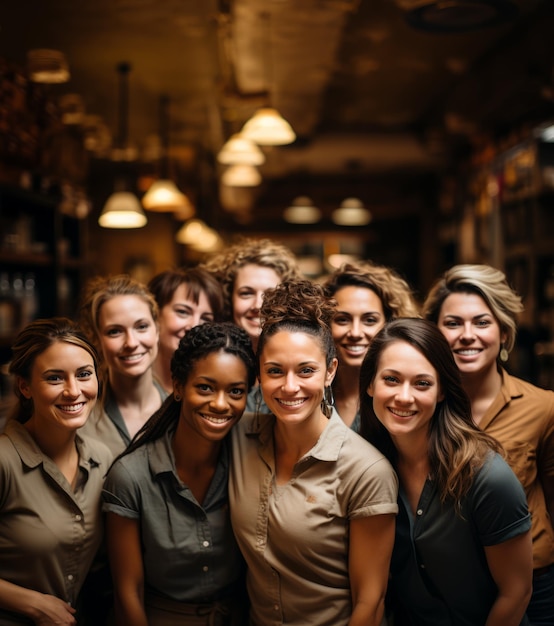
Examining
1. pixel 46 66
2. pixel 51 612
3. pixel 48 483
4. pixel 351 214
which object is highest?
pixel 351 214

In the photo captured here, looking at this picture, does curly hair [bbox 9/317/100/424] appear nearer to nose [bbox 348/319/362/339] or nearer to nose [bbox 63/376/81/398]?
nose [bbox 63/376/81/398]

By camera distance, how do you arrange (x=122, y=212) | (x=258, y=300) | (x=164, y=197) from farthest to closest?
(x=164, y=197)
(x=122, y=212)
(x=258, y=300)

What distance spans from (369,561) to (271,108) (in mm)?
3562

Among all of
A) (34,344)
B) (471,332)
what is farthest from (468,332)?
(34,344)

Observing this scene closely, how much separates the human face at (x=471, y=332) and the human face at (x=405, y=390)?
0.45m

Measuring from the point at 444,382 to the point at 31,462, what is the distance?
121 cm

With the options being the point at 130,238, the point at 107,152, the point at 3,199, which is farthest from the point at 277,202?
the point at 3,199

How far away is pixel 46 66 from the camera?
560 cm

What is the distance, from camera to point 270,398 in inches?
82.4

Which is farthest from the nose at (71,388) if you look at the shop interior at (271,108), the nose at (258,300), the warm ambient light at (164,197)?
the warm ambient light at (164,197)

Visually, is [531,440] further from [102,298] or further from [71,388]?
[102,298]

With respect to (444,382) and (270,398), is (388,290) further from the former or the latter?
(270,398)

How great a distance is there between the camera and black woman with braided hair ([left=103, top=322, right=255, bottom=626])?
213cm

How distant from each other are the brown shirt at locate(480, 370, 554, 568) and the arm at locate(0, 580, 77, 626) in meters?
1.44
